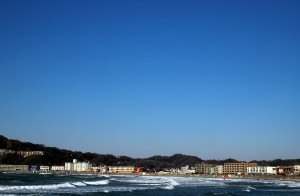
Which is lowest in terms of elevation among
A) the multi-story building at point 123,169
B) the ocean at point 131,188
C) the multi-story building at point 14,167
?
the multi-story building at point 123,169

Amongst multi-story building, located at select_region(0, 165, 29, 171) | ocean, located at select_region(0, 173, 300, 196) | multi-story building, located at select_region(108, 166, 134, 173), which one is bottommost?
multi-story building, located at select_region(108, 166, 134, 173)

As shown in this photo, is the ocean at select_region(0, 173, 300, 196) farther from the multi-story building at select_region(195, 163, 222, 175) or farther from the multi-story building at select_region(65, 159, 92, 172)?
the multi-story building at select_region(65, 159, 92, 172)

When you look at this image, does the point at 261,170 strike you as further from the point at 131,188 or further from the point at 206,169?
the point at 131,188

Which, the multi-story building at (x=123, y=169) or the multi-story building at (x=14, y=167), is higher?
the multi-story building at (x=14, y=167)

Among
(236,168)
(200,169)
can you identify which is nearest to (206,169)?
(200,169)

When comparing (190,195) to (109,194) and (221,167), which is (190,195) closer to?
(109,194)

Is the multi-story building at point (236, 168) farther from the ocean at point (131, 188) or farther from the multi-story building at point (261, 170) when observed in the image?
the ocean at point (131, 188)

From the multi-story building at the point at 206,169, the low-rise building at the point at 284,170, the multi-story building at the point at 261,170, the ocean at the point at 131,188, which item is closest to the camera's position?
the ocean at the point at 131,188

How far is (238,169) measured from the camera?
160750 mm

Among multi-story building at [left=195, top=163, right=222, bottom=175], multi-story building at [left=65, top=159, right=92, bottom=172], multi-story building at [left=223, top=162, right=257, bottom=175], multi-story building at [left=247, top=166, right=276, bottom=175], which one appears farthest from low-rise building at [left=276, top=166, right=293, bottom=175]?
multi-story building at [left=65, top=159, right=92, bottom=172]

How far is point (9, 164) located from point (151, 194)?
143m

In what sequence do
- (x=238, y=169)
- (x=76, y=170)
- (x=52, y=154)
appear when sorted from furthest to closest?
(x=52, y=154), (x=76, y=170), (x=238, y=169)

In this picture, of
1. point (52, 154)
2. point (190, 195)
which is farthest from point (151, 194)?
point (52, 154)

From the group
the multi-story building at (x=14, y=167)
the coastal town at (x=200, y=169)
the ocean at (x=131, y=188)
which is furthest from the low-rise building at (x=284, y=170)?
the multi-story building at (x=14, y=167)
